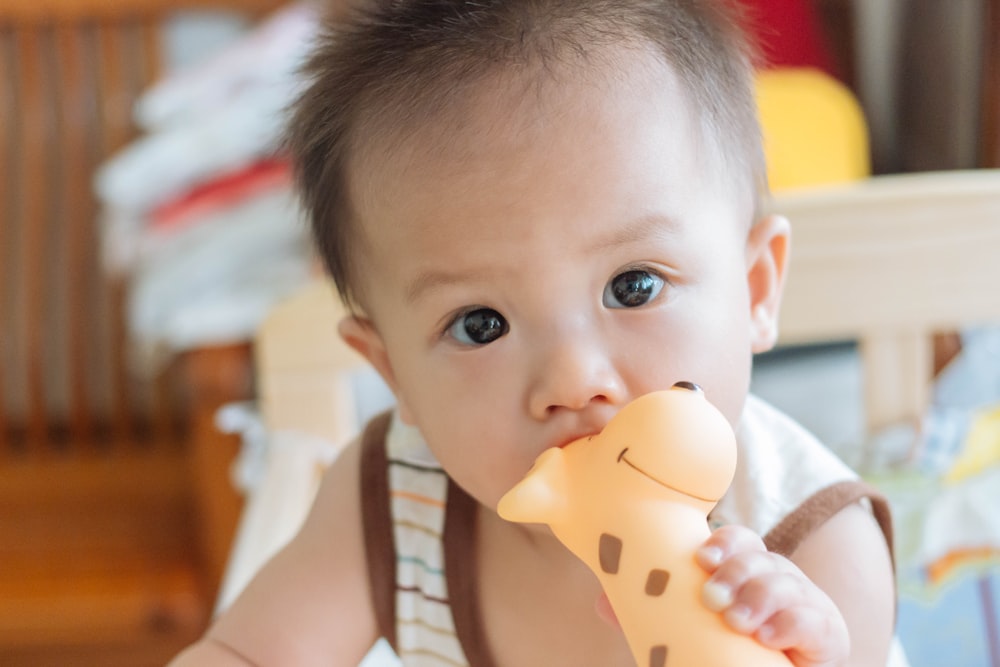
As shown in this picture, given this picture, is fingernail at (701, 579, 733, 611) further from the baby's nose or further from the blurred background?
the blurred background

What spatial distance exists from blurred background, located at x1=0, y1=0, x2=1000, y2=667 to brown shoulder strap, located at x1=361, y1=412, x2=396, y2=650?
1.25 feet

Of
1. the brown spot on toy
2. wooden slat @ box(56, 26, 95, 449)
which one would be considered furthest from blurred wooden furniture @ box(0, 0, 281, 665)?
the brown spot on toy

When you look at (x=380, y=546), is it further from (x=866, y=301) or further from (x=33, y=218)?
(x=33, y=218)

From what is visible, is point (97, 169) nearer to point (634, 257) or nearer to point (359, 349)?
point (359, 349)

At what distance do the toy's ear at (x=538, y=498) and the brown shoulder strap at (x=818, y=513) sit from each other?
207 mm

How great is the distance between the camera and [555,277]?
21.5 inches

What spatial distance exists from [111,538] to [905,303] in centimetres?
138

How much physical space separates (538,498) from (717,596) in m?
0.10

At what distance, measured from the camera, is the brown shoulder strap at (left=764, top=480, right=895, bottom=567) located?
25.9 inches

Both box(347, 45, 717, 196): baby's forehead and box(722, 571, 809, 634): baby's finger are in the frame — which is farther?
box(347, 45, 717, 196): baby's forehead

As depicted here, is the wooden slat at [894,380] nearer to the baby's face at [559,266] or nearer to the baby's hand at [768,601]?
the baby's face at [559,266]

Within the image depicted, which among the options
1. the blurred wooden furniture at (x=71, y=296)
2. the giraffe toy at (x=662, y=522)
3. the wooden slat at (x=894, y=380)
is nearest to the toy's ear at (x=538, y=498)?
the giraffe toy at (x=662, y=522)

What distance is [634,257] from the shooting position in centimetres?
56

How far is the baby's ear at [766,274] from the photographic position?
659 mm
